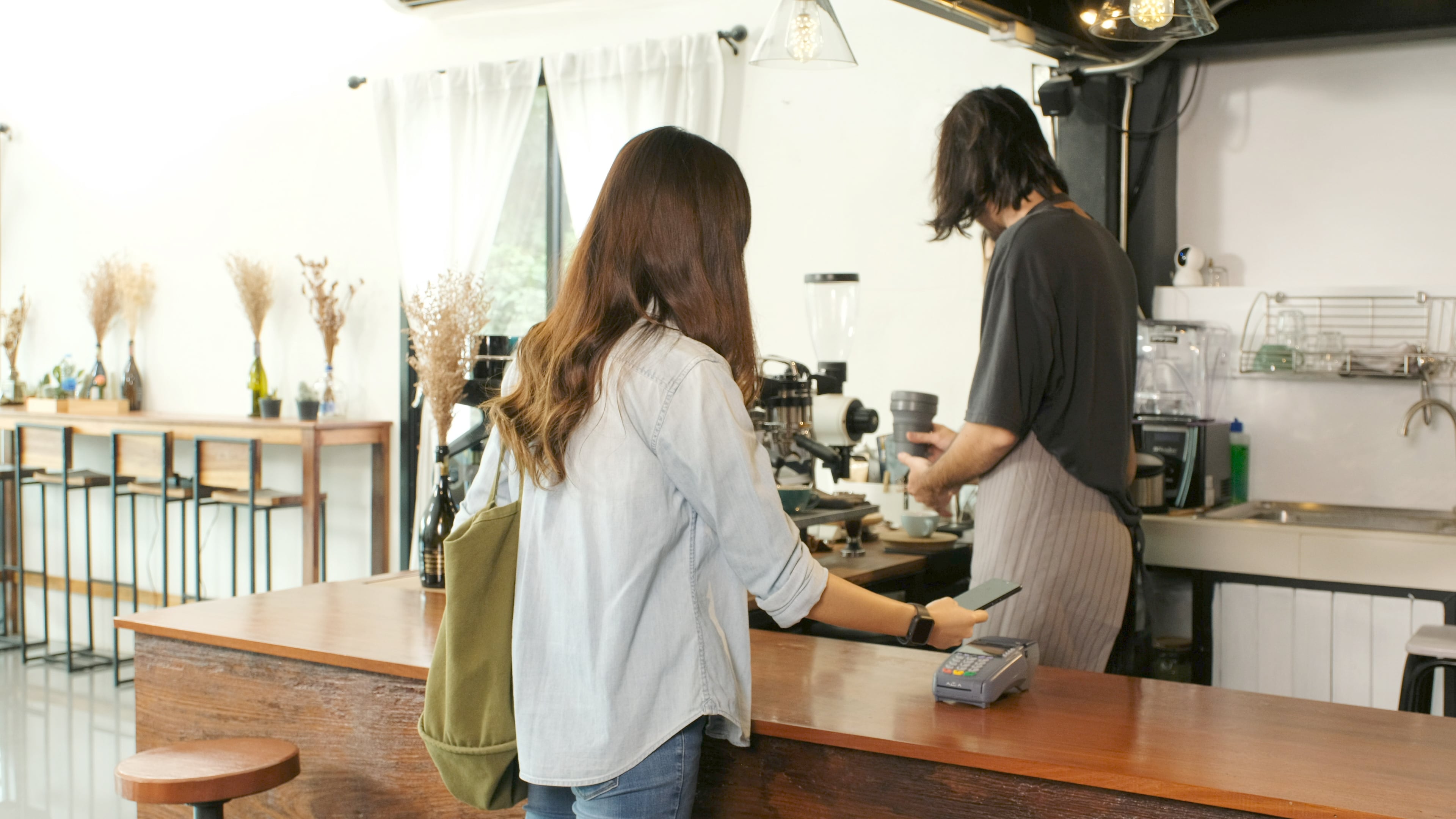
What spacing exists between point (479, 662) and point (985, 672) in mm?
667

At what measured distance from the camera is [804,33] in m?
2.81

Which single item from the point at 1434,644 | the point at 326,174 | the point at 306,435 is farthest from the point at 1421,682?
the point at 326,174

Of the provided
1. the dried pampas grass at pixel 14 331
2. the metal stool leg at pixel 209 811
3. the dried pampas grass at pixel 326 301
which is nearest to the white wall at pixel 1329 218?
the metal stool leg at pixel 209 811

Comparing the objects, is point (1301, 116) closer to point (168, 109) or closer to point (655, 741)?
point (655, 741)

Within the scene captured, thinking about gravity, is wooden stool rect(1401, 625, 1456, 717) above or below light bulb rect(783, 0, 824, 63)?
below

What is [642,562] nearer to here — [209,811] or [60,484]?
[209,811]

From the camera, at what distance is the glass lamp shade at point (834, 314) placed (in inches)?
158

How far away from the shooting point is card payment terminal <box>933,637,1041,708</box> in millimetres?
1636

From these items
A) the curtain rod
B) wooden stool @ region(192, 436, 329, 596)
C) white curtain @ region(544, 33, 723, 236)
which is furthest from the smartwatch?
wooden stool @ region(192, 436, 329, 596)

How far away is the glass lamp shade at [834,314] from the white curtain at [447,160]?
1532 millimetres

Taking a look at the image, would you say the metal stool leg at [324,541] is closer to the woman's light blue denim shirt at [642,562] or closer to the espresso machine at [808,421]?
the espresso machine at [808,421]

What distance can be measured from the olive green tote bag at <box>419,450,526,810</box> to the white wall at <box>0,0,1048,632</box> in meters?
2.77

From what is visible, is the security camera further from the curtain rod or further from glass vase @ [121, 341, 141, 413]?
glass vase @ [121, 341, 141, 413]

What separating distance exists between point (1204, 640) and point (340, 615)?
2.22 meters
